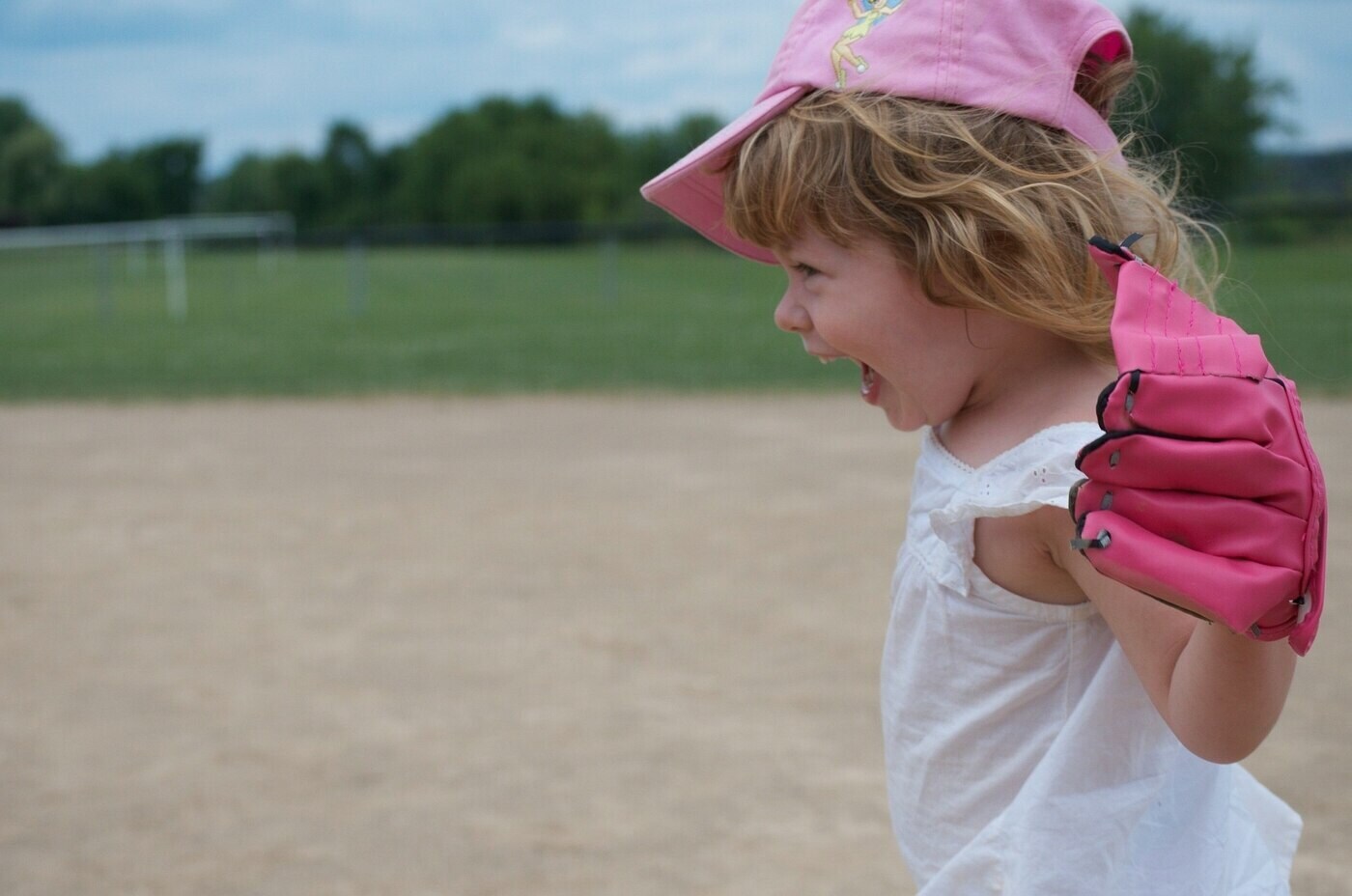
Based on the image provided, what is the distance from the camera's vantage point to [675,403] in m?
8.02

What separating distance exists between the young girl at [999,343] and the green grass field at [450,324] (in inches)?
10.3

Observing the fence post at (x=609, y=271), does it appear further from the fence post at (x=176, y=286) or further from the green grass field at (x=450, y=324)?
the fence post at (x=176, y=286)

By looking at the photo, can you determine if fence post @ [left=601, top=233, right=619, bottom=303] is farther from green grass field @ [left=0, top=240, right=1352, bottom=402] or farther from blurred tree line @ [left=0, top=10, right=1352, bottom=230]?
blurred tree line @ [left=0, top=10, right=1352, bottom=230]

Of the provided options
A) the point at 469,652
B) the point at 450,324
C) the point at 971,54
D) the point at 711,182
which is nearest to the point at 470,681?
the point at 469,652

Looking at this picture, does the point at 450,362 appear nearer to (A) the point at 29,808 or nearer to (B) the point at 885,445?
(B) the point at 885,445

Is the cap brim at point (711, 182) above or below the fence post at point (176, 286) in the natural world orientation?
above

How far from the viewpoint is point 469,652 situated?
3500mm

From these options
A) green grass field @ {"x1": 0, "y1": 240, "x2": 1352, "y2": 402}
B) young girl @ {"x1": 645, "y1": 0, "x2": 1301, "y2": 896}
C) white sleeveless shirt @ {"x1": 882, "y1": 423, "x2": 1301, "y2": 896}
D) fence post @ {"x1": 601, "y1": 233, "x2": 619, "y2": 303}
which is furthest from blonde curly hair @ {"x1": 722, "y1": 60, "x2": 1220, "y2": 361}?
fence post @ {"x1": 601, "y1": 233, "x2": 619, "y2": 303}

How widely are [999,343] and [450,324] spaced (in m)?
13.0

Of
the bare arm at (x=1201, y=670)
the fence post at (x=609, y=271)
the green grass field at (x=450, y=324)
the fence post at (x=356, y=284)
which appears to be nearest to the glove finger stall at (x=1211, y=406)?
the bare arm at (x=1201, y=670)

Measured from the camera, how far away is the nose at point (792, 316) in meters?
1.23

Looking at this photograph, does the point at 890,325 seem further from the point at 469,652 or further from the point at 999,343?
the point at 469,652

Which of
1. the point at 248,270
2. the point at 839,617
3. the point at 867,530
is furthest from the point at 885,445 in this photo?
the point at 248,270

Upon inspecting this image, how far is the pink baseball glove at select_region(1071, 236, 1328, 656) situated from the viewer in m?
0.81
